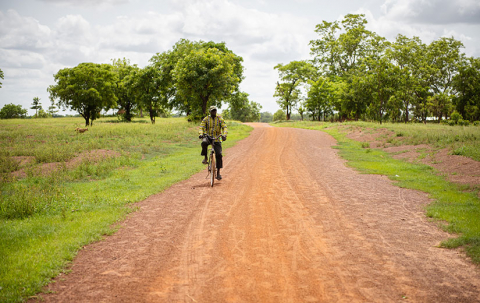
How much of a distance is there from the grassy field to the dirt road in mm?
459

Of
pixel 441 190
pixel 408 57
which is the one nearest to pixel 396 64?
pixel 408 57

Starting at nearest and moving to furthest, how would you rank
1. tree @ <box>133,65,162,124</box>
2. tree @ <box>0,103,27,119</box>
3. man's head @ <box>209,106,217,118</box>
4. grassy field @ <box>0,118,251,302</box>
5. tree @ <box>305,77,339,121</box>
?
grassy field @ <box>0,118,251,302</box>, man's head @ <box>209,106,217,118</box>, tree @ <box>133,65,162,124</box>, tree @ <box>305,77,339,121</box>, tree @ <box>0,103,27,119</box>

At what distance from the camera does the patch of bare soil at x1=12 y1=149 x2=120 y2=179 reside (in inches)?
531

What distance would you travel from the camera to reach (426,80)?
6012cm

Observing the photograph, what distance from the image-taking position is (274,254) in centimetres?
570

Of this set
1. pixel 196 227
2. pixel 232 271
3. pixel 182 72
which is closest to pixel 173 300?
pixel 232 271

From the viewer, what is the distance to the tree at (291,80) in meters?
69.0

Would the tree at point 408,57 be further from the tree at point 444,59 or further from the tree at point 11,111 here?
the tree at point 11,111

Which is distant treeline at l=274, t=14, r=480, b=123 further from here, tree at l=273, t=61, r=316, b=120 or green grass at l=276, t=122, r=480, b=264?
green grass at l=276, t=122, r=480, b=264

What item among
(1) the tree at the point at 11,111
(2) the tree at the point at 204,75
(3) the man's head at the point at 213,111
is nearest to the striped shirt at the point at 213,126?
(3) the man's head at the point at 213,111

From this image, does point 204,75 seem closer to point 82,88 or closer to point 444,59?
point 82,88

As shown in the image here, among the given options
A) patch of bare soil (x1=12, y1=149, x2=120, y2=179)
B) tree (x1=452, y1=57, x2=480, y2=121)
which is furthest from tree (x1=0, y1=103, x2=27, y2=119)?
tree (x1=452, y1=57, x2=480, y2=121)

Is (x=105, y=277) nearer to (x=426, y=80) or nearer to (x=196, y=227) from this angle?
(x=196, y=227)

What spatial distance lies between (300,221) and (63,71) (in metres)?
47.9
